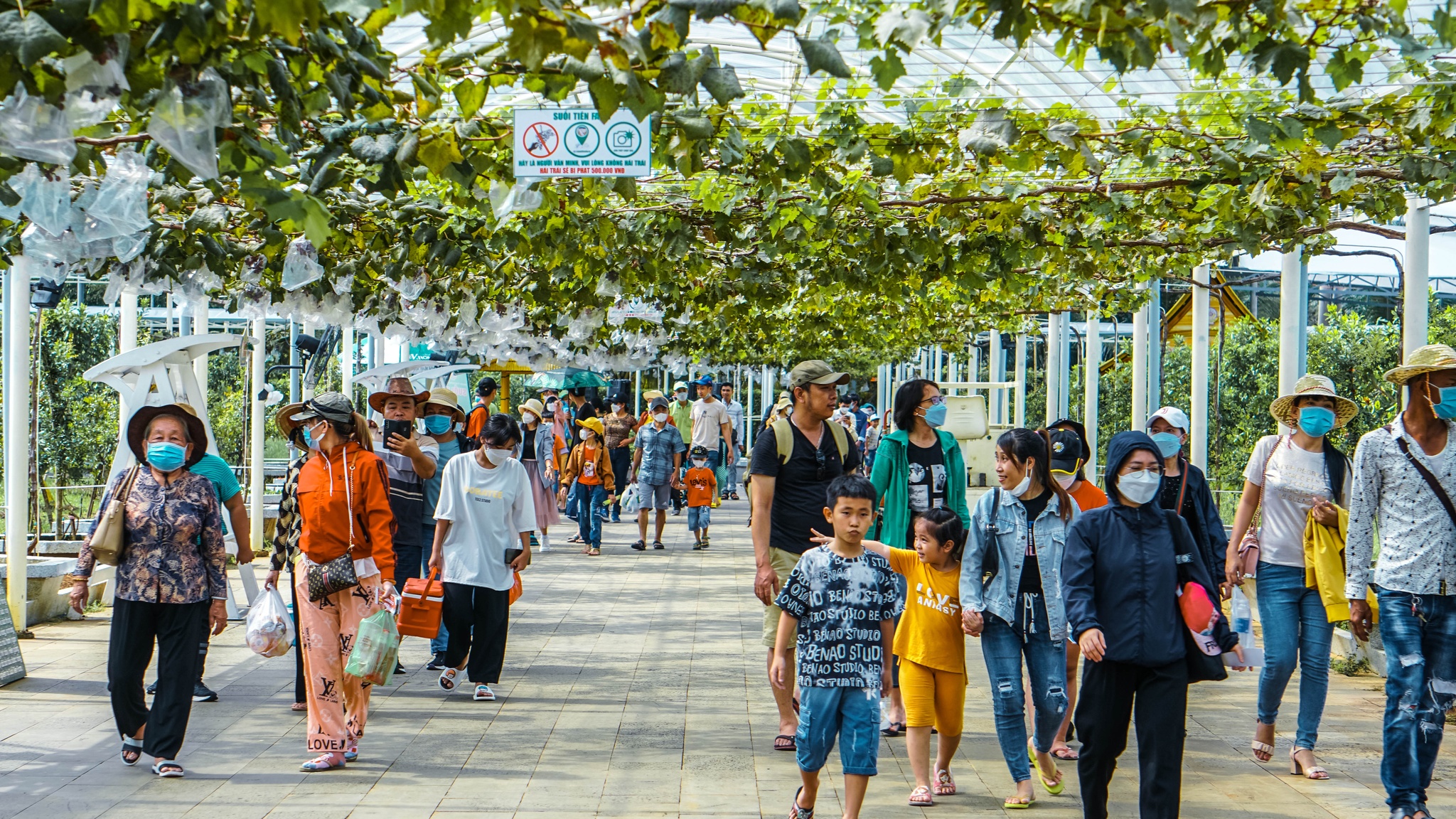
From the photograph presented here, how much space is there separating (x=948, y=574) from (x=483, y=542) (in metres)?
2.92

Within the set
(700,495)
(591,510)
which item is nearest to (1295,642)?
(591,510)

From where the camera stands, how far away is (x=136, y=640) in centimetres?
595

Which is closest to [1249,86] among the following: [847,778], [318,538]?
[847,778]

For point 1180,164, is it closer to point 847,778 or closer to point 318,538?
point 847,778

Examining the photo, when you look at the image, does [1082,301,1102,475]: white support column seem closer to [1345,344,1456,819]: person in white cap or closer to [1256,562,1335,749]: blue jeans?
[1256,562,1335,749]: blue jeans

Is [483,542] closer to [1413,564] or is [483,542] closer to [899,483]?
[899,483]

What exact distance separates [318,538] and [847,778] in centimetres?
258

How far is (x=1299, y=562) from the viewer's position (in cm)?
610

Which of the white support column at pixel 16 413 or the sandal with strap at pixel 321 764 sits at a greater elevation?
the white support column at pixel 16 413

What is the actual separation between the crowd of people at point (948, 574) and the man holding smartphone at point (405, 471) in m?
0.06

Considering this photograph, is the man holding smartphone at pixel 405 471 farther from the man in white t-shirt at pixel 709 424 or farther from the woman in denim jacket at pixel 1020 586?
the man in white t-shirt at pixel 709 424

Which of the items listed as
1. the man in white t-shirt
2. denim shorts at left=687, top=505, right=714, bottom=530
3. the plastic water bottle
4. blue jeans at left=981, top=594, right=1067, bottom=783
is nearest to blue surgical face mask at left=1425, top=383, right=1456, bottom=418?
the plastic water bottle

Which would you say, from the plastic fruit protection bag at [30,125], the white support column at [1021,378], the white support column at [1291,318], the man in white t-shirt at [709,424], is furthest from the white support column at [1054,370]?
the plastic fruit protection bag at [30,125]

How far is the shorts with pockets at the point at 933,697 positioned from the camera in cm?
553
